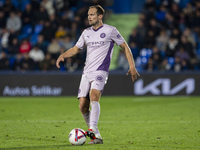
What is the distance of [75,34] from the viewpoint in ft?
62.3

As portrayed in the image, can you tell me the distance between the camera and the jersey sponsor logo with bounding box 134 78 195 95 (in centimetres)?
1662

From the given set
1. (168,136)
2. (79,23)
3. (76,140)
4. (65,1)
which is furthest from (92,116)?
(65,1)

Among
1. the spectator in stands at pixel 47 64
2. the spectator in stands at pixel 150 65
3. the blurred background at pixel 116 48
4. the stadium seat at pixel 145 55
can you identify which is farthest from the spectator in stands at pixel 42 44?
the spectator in stands at pixel 150 65

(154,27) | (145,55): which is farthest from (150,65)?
(154,27)

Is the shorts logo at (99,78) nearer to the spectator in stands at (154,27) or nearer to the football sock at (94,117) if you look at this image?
the football sock at (94,117)

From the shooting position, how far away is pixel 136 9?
21.4 meters

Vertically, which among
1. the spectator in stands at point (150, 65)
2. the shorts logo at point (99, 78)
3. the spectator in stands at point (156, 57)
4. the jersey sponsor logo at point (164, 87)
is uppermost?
the shorts logo at point (99, 78)

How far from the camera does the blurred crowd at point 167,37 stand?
17.4 metres

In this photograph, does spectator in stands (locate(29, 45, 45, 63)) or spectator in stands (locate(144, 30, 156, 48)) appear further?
spectator in stands (locate(144, 30, 156, 48))

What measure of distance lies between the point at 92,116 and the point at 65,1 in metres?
14.3

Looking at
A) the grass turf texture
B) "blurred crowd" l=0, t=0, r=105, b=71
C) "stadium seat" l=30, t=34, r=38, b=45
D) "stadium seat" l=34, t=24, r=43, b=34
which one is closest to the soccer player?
the grass turf texture

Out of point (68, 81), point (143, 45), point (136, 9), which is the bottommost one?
point (68, 81)

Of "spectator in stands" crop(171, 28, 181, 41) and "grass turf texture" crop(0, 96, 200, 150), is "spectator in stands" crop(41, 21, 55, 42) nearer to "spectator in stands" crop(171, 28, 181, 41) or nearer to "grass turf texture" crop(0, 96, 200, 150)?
"grass turf texture" crop(0, 96, 200, 150)

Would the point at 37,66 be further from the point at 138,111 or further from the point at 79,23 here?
the point at 138,111
